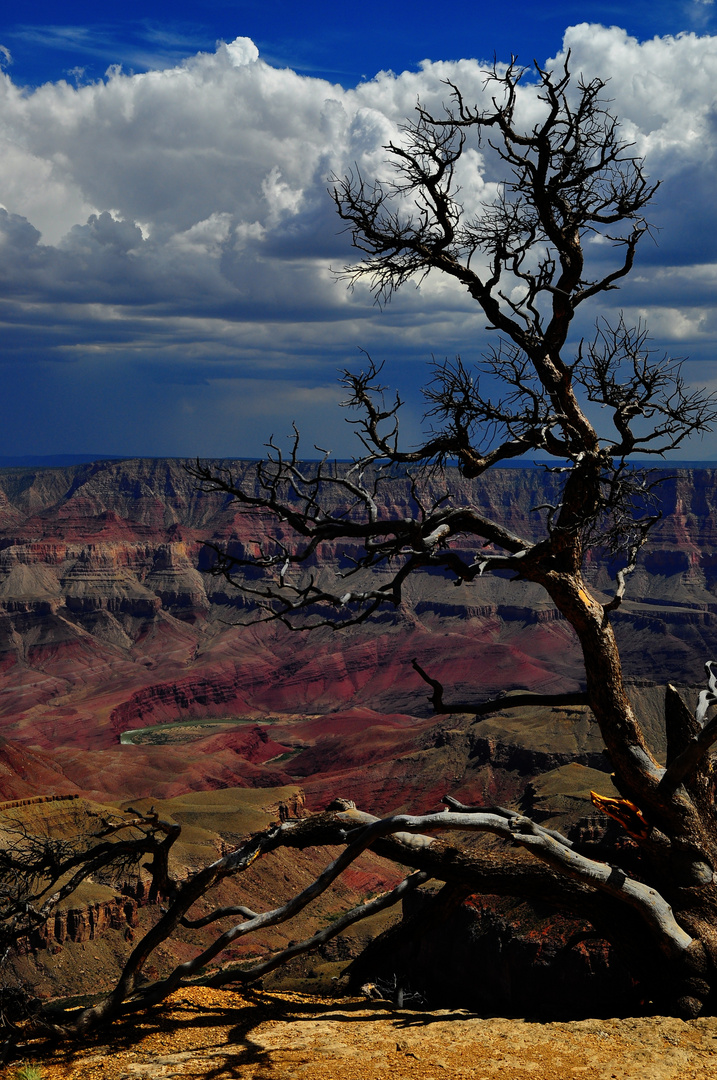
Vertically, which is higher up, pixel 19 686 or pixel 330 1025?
pixel 330 1025

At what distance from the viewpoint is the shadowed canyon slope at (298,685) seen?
295 feet

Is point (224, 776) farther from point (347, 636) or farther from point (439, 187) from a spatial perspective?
point (439, 187)

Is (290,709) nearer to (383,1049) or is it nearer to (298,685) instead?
(298,685)

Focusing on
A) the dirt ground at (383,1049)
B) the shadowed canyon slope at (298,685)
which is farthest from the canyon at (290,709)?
the dirt ground at (383,1049)

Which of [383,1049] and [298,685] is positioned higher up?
[383,1049]

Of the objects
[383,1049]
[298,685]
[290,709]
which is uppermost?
[383,1049]

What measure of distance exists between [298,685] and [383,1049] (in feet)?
526

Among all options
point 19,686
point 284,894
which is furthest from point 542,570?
point 19,686

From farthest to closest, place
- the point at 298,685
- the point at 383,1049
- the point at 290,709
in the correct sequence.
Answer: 1. the point at 298,685
2. the point at 290,709
3. the point at 383,1049

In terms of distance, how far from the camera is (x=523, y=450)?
1158 cm

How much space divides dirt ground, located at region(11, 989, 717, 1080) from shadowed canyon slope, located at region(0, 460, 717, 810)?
64351 millimetres

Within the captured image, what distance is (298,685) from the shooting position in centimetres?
16788

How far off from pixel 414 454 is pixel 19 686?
164 m

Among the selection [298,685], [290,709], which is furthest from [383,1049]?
[298,685]
